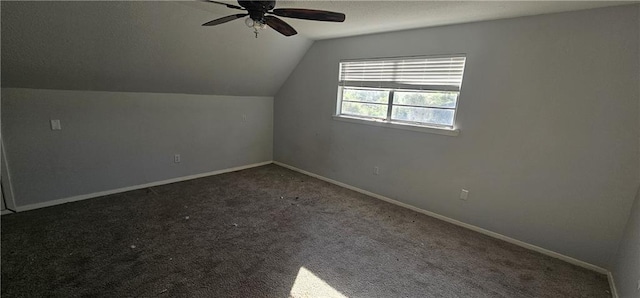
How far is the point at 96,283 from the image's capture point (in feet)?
5.92

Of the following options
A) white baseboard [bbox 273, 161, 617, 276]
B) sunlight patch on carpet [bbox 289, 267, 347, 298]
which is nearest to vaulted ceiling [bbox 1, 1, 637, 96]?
white baseboard [bbox 273, 161, 617, 276]

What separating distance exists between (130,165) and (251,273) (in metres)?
2.52

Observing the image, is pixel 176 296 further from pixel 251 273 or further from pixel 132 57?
pixel 132 57

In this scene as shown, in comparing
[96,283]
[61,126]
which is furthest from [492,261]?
[61,126]

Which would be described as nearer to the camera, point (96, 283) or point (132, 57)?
point (96, 283)

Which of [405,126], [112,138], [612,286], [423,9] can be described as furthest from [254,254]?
[612,286]

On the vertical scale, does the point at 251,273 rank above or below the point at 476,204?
below

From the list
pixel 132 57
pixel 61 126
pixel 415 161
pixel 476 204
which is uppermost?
pixel 132 57

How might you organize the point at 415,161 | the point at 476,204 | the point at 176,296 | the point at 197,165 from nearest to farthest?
1. the point at 176,296
2. the point at 476,204
3. the point at 415,161
4. the point at 197,165

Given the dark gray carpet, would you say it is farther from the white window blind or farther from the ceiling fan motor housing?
the ceiling fan motor housing

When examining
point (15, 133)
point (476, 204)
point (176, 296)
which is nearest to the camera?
point (176, 296)

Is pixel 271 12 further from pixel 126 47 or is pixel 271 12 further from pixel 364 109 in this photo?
pixel 364 109

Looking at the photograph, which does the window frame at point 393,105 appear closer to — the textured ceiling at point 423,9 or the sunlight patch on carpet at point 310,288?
the textured ceiling at point 423,9

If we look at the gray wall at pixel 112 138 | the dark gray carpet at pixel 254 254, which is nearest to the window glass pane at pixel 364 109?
the dark gray carpet at pixel 254 254
